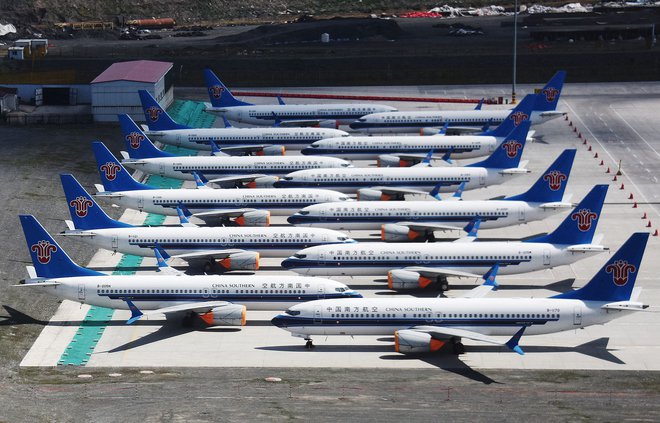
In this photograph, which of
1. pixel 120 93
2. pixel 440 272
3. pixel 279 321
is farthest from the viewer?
pixel 120 93

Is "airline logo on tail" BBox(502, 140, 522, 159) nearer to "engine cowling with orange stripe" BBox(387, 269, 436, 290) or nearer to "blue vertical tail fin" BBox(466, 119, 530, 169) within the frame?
"blue vertical tail fin" BBox(466, 119, 530, 169)

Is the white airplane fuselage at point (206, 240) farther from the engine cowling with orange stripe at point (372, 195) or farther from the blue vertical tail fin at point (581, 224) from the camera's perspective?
the engine cowling with orange stripe at point (372, 195)

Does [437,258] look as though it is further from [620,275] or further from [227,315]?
[227,315]

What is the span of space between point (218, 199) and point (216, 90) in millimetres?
47547

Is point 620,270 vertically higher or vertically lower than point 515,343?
higher

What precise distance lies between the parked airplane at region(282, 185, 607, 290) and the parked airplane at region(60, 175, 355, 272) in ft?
16.8

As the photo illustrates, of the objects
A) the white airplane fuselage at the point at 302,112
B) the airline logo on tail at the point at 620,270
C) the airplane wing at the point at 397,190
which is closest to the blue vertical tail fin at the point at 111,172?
the airplane wing at the point at 397,190

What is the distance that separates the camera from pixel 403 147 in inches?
5340

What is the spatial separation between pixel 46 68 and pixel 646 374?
136340 millimetres

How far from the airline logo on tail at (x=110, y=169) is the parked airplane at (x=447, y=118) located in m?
41.8

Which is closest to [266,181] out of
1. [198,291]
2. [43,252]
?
[198,291]

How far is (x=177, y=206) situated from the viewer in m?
113

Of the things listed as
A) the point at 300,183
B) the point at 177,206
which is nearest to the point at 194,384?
the point at 177,206

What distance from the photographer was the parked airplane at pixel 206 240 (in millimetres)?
Result: 101000
